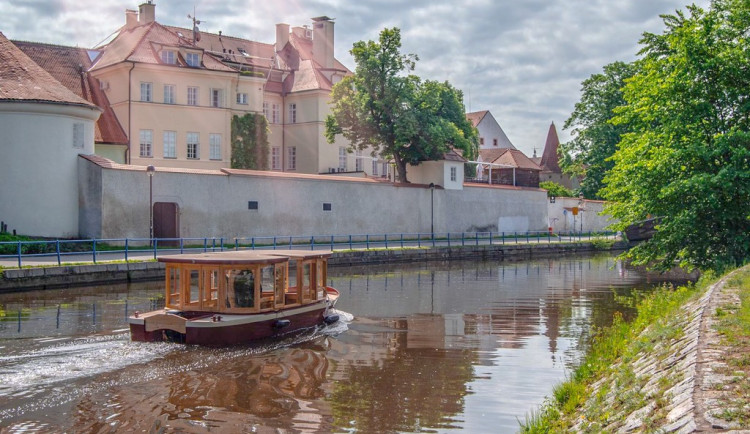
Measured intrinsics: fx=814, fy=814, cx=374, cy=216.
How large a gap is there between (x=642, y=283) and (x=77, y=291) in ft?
71.0

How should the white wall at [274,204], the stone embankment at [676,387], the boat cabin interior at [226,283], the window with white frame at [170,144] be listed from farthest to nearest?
the window with white frame at [170,144]
the white wall at [274,204]
the boat cabin interior at [226,283]
the stone embankment at [676,387]

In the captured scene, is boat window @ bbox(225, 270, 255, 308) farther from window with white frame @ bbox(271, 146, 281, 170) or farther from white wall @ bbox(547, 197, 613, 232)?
white wall @ bbox(547, 197, 613, 232)

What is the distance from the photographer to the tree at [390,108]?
51375mm

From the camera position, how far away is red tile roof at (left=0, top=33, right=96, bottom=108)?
36.5 meters

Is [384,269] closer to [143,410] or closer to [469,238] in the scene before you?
[469,238]

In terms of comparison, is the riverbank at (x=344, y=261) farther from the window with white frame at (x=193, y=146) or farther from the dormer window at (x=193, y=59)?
the dormer window at (x=193, y=59)

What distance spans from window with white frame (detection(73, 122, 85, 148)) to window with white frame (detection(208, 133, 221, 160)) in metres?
15.1

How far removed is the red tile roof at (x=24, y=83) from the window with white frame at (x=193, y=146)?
13.8 meters

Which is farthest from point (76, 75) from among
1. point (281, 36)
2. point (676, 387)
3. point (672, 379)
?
point (676, 387)

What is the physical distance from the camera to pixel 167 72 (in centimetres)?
5144

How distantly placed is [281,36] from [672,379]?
61.8 meters

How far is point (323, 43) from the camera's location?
215 feet

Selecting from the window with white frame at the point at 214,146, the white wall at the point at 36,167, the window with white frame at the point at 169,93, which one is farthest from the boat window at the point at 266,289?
the window with white frame at the point at 214,146

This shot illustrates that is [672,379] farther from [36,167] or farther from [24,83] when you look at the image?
[24,83]
